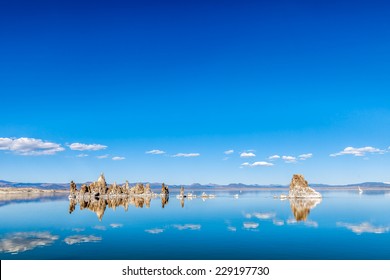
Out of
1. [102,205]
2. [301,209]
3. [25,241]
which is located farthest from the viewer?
[102,205]

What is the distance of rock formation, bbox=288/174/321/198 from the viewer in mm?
139500

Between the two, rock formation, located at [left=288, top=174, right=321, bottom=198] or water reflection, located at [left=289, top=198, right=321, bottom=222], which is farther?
rock formation, located at [left=288, top=174, right=321, bottom=198]

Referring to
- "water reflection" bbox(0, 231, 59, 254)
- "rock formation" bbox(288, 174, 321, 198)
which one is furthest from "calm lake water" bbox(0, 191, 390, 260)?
"rock formation" bbox(288, 174, 321, 198)

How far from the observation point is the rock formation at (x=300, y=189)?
13950cm

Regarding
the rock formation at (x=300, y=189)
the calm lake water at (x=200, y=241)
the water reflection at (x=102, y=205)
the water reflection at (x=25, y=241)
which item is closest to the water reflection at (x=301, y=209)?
the calm lake water at (x=200, y=241)

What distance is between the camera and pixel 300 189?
460 ft

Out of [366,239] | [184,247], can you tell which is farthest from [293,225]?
[184,247]

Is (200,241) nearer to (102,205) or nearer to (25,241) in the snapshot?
(25,241)

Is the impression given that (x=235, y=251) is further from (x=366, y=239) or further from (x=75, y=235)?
(x=75, y=235)

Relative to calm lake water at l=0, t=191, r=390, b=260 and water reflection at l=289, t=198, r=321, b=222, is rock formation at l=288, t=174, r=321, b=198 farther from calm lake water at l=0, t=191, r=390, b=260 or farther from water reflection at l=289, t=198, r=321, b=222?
calm lake water at l=0, t=191, r=390, b=260

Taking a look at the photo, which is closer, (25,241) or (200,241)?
(25,241)

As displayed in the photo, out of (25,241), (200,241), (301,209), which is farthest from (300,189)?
(25,241)
